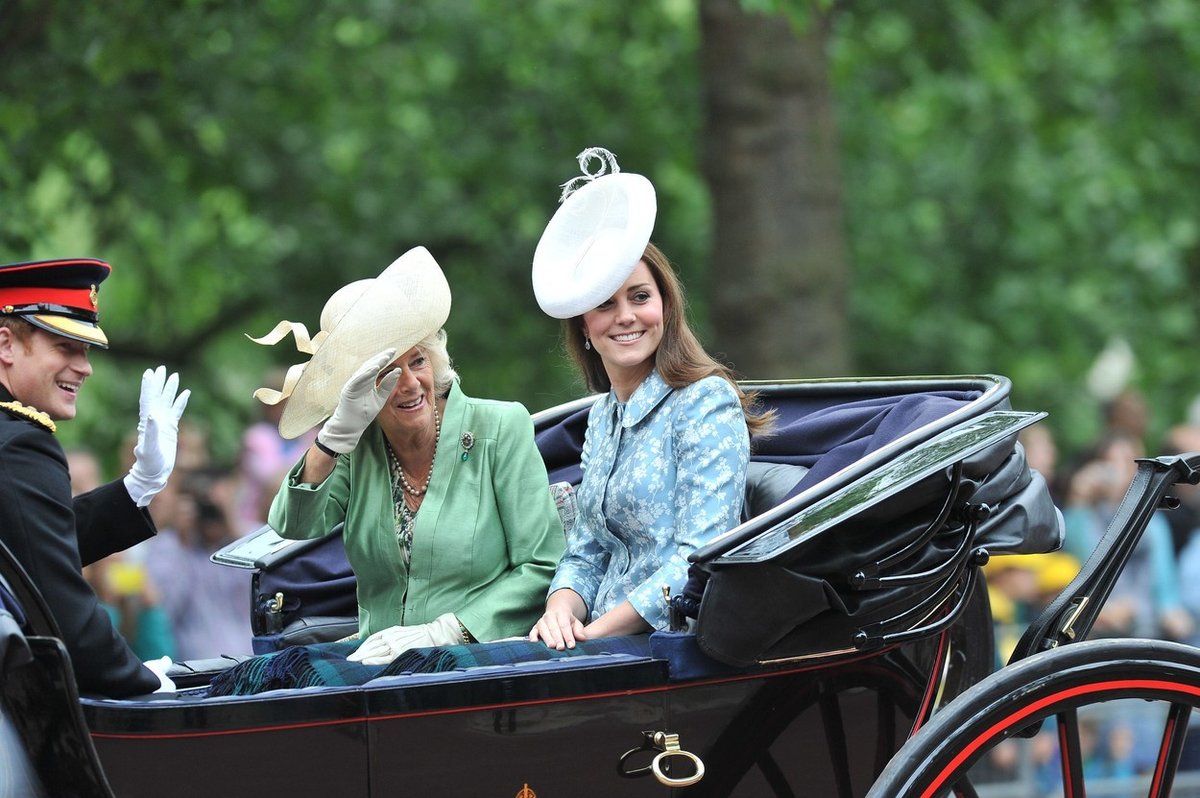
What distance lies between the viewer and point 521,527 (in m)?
3.29

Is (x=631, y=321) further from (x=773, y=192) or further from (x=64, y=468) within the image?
(x=773, y=192)

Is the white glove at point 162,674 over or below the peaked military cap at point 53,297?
below

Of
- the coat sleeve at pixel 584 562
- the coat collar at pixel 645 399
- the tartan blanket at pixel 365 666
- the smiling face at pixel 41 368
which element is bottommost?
the tartan blanket at pixel 365 666

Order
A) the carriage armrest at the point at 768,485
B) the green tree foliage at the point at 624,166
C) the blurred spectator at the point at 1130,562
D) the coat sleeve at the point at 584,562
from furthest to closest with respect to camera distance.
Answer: the green tree foliage at the point at 624,166 < the blurred spectator at the point at 1130,562 < the carriage armrest at the point at 768,485 < the coat sleeve at the point at 584,562

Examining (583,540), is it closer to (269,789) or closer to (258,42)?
(269,789)

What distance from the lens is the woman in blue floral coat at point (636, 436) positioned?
307 centimetres

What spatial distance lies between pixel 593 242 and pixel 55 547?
1219 millimetres

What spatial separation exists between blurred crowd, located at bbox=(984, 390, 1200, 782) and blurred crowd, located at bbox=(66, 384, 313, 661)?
269 cm

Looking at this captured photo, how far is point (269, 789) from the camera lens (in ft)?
8.55

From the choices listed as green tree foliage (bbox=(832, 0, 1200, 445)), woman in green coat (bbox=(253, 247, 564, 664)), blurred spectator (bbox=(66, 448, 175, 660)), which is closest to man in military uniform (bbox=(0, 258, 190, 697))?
woman in green coat (bbox=(253, 247, 564, 664))

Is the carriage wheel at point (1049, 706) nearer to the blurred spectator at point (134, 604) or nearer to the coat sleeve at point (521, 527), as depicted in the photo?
the coat sleeve at point (521, 527)

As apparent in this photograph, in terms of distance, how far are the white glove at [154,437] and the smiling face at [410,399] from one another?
16.1 inches

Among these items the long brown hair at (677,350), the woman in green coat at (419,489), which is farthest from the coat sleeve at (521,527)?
the long brown hair at (677,350)

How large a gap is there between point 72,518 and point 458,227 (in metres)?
7.17
